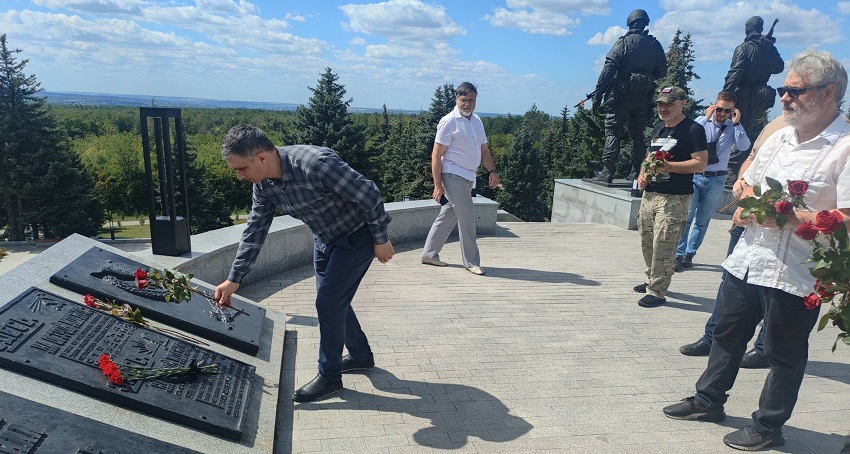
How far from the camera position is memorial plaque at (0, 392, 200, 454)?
6.15 feet

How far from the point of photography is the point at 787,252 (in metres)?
2.65

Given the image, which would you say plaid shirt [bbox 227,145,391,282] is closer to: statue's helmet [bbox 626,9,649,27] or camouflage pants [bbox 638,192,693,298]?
camouflage pants [bbox 638,192,693,298]

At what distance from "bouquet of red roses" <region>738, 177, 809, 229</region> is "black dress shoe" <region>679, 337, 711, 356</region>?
1.73m

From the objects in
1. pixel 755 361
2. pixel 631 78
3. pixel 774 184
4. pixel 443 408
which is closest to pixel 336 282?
pixel 443 408

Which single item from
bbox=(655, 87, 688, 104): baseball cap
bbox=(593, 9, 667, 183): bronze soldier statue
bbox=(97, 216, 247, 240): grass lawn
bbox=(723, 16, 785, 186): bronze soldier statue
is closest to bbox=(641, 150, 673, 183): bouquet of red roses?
bbox=(655, 87, 688, 104): baseball cap

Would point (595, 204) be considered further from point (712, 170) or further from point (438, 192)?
point (438, 192)

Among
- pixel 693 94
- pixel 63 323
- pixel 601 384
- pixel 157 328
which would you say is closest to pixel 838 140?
pixel 601 384

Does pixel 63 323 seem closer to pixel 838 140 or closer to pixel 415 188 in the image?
pixel 838 140

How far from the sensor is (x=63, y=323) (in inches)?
106

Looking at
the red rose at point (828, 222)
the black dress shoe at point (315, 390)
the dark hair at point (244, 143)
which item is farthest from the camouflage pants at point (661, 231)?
the dark hair at point (244, 143)

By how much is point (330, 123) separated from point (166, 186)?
110 ft

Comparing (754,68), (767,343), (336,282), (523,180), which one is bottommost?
(523,180)

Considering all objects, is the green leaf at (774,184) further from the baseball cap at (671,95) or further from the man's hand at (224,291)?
the man's hand at (224,291)

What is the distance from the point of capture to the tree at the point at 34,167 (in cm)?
3950
